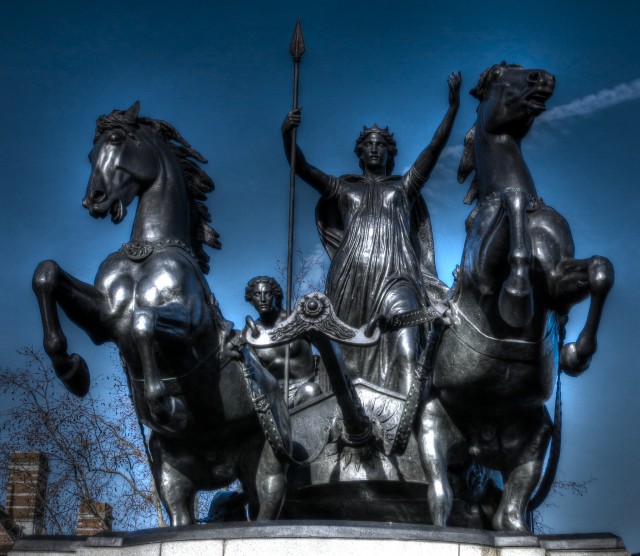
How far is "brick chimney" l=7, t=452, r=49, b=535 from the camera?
16.4 metres

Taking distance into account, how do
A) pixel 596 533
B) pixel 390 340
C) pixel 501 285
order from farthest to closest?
pixel 390 340, pixel 501 285, pixel 596 533

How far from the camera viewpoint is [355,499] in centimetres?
795

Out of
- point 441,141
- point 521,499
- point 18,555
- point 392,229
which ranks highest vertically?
point 441,141

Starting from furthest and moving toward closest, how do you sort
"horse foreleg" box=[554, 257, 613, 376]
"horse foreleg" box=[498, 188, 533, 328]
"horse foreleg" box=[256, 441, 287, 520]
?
"horse foreleg" box=[256, 441, 287, 520] < "horse foreleg" box=[498, 188, 533, 328] < "horse foreleg" box=[554, 257, 613, 376]

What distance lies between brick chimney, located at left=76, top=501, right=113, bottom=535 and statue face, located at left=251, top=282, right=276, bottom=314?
6111mm

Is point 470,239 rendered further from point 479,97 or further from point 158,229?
point 158,229

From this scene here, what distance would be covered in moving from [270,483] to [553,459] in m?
1.88

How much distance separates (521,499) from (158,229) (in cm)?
304

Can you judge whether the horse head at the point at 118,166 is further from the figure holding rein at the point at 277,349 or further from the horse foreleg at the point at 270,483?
the horse foreleg at the point at 270,483

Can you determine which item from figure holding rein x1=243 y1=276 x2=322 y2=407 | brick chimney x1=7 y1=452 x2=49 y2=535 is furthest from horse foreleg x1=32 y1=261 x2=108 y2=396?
brick chimney x1=7 y1=452 x2=49 y2=535

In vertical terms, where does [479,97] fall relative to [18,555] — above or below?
above

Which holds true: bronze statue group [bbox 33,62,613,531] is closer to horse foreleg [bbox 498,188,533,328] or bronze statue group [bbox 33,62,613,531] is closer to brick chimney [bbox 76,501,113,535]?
horse foreleg [bbox 498,188,533,328]

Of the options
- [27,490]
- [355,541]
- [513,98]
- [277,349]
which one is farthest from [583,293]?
[27,490]

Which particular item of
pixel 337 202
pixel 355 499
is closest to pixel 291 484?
pixel 355 499
